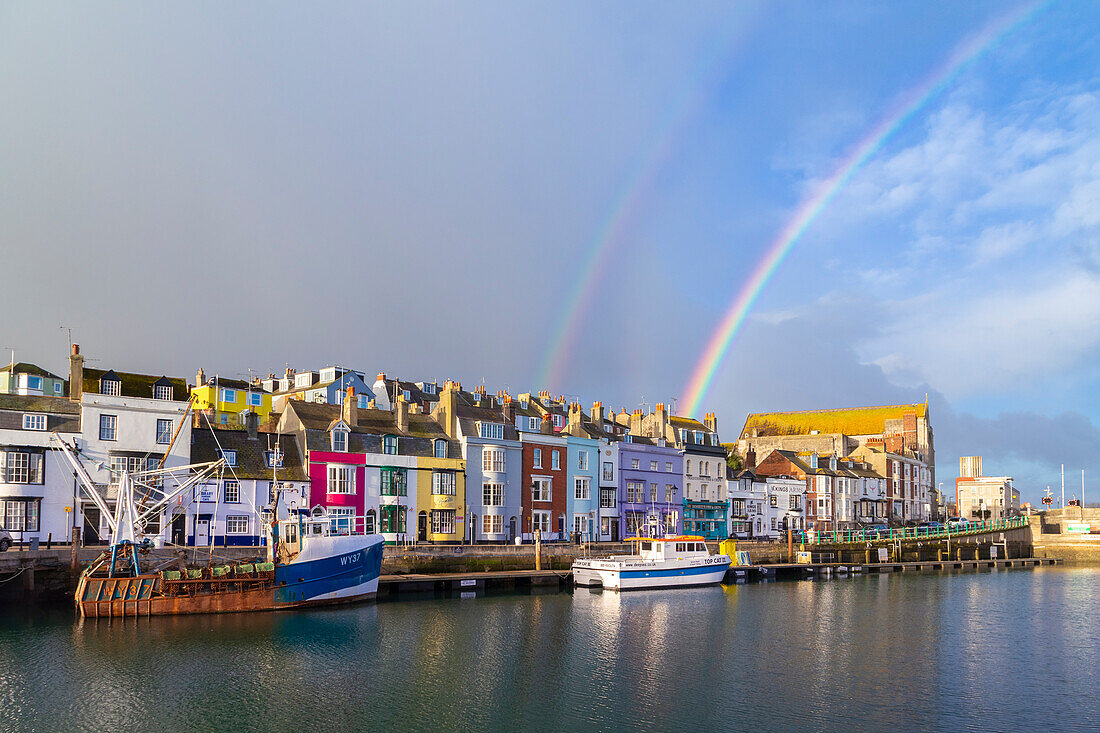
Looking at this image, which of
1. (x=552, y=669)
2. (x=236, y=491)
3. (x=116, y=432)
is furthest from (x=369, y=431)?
(x=552, y=669)

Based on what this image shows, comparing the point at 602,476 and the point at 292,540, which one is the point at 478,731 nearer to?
Answer: the point at 292,540

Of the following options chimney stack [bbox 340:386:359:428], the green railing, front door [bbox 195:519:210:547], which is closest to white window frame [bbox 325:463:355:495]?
chimney stack [bbox 340:386:359:428]

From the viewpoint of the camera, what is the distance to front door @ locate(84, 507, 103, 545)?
2093 inches

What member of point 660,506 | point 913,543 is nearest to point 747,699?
point 660,506

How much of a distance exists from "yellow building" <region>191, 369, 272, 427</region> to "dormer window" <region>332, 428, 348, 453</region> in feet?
22.3

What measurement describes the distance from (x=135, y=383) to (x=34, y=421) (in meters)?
8.40

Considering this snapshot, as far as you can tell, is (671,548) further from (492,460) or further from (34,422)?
(34,422)

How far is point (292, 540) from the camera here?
4956cm

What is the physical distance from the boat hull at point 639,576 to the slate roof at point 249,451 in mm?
19717

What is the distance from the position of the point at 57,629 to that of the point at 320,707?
17723 mm

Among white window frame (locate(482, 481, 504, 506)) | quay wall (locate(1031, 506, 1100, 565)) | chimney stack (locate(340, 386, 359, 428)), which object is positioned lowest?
quay wall (locate(1031, 506, 1100, 565))

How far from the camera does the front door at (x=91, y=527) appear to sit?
53.2m

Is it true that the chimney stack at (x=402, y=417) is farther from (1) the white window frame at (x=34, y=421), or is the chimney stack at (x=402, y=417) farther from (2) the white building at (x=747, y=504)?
(2) the white building at (x=747, y=504)

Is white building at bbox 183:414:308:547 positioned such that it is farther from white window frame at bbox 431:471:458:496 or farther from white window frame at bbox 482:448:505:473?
white window frame at bbox 482:448:505:473
